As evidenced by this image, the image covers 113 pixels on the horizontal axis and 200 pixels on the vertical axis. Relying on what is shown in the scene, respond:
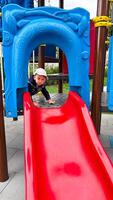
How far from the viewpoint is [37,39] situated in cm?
399

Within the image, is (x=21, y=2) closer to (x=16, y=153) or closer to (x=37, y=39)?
(x=37, y=39)

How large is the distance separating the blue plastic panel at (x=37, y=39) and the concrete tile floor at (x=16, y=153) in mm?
731

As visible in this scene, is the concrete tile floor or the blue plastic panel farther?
the blue plastic panel

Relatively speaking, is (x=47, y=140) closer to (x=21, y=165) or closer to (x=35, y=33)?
(x=21, y=165)

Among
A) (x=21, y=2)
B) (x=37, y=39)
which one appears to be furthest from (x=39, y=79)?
(x=21, y=2)

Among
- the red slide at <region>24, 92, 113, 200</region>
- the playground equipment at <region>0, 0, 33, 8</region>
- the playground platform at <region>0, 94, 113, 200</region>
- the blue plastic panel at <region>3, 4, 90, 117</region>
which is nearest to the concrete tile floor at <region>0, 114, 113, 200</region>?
the playground platform at <region>0, 94, 113, 200</region>

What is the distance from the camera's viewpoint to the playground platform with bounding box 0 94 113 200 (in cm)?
304

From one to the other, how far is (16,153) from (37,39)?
1.81 metres

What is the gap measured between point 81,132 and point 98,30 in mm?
1462

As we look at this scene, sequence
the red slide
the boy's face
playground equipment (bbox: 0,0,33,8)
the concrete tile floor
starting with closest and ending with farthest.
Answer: the red slide
the concrete tile floor
the boy's face
playground equipment (bbox: 0,0,33,8)

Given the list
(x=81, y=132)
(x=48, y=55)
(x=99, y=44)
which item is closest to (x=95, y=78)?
(x=99, y=44)

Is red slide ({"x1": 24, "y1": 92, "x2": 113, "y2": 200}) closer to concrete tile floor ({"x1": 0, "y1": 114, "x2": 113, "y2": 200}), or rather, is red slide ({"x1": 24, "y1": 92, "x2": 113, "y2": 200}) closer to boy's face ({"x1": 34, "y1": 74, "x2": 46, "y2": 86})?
concrete tile floor ({"x1": 0, "y1": 114, "x2": 113, "y2": 200})

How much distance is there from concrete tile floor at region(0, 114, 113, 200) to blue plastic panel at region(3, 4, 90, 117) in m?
0.73

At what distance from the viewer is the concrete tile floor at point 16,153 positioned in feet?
9.91
